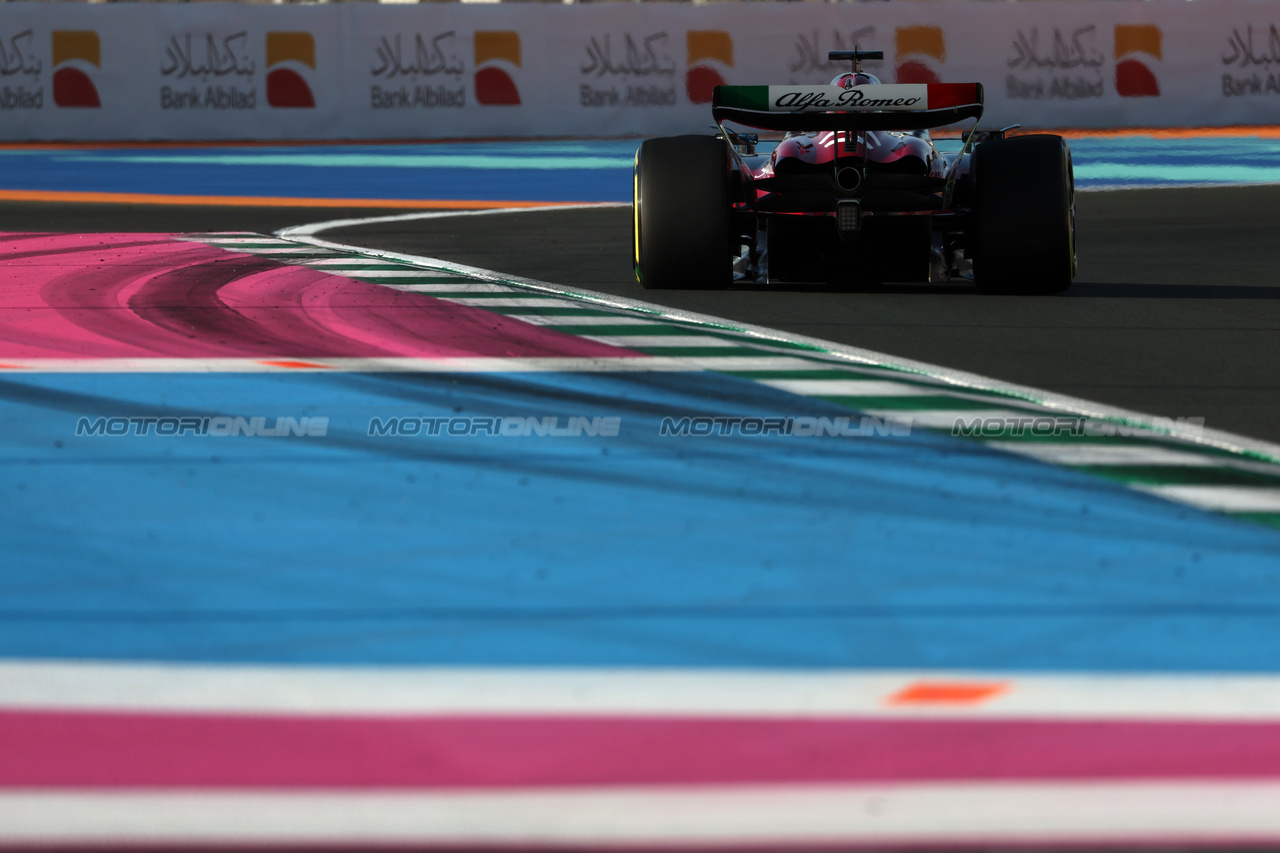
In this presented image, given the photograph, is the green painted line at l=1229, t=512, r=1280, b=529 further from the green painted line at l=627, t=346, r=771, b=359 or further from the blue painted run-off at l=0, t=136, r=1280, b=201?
the blue painted run-off at l=0, t=136, r=1280, b=201

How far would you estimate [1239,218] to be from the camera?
44.6 feet

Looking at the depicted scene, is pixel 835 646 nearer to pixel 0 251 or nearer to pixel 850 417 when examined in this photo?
pixel 850 417

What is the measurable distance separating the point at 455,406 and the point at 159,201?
1108 cm

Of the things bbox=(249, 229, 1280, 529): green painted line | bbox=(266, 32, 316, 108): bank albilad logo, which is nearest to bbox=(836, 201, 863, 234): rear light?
bbox=(249, 229, 1280, 529): green painted line

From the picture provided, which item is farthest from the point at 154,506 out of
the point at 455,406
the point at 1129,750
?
the point at 1129,750

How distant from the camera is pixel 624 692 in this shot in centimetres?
315

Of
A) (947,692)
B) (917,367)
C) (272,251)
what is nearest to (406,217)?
(272,251)

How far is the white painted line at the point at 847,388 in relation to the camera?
6.12m

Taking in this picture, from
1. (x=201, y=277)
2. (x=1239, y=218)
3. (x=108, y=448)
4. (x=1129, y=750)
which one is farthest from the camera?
(x=1239, y=218)

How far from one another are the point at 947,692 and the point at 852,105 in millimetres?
5835

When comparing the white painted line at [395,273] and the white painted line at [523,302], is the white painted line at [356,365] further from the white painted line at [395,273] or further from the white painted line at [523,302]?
the white painted line at [395,273]

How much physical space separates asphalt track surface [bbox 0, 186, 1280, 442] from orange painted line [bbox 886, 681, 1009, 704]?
8.51ft

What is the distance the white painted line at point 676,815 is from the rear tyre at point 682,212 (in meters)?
6.02

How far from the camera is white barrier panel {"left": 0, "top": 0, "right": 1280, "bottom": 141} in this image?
2323 centimetres
